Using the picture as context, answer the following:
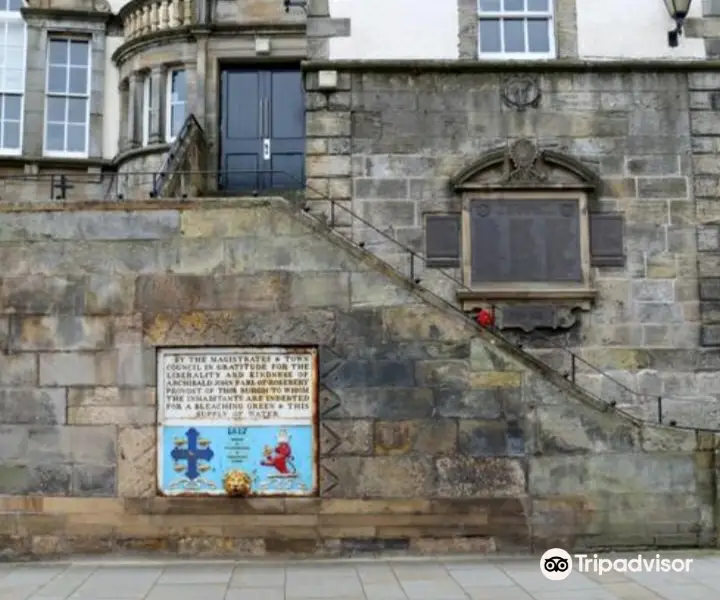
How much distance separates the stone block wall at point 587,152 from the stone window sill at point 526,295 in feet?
0.74

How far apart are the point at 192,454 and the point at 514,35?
8.21 m

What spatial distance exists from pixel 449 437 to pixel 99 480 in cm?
402

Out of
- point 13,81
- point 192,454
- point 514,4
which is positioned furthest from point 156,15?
point 192,454

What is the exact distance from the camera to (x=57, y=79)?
751 inches

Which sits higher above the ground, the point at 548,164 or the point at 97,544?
the point at 548,164

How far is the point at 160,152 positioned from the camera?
17.3 meters

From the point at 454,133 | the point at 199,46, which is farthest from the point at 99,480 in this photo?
the point at 199,46

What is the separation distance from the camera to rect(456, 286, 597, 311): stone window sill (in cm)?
1272

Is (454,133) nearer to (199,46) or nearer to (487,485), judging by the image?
(487,485)

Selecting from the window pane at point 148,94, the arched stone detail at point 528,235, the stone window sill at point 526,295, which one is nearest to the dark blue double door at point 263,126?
the window pane at point 148,94

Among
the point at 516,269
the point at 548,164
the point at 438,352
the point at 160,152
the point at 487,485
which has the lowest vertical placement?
the point at 487,485

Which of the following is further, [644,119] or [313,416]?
[644,119]

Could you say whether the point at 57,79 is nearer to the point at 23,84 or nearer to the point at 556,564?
the point at 23,84

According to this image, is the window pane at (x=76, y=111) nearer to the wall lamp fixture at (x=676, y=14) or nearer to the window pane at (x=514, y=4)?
the window pane at (x=514, y=4)
